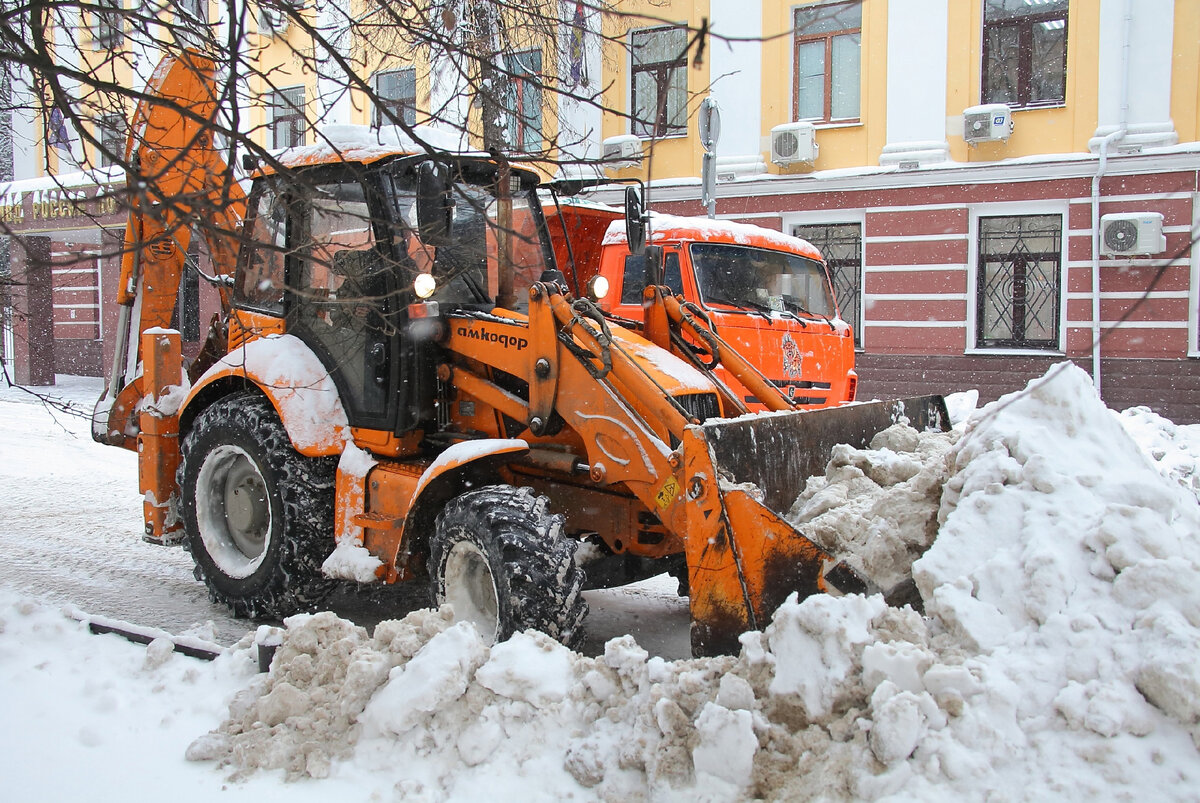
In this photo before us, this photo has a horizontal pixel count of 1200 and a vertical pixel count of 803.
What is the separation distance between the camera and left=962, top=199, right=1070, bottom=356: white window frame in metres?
12.8

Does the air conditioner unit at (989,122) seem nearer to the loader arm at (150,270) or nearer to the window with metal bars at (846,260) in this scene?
the window with metal bars at (846,260)

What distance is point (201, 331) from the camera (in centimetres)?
1920

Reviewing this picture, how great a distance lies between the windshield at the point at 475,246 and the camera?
15.0 feet

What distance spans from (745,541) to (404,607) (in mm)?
2719

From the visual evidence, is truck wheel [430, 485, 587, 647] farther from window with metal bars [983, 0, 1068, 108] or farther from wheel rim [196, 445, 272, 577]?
window with metal bars [983, 0, 1068, 108]

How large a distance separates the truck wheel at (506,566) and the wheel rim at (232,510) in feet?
5.25

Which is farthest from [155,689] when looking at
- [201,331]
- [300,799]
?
[201,331]

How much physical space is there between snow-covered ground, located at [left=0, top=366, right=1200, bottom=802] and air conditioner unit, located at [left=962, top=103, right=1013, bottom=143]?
1039 centimetres

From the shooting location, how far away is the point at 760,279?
826 cm

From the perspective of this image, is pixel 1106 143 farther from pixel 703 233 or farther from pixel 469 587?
pixel 469 587

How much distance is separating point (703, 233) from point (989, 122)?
23.2 feet

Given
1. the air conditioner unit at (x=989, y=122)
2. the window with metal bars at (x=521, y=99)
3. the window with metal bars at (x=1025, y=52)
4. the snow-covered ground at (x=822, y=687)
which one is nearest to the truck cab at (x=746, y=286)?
the window with metal bars at (x=521, y=99)

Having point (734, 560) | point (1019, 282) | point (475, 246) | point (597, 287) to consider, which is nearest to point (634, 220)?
point (597, 287)

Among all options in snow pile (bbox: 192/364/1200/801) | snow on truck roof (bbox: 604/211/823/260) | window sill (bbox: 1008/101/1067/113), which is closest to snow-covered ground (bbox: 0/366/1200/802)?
snow pile (bbox: 192/364/1200/801)
